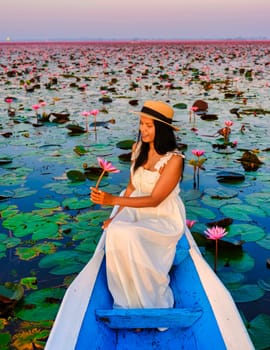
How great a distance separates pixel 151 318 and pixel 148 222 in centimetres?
62

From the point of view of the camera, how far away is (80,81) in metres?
15.7

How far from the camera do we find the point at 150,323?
84.3 inches

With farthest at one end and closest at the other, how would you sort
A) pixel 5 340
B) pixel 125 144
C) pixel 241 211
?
1. pixel 125 144
2. pixel 241 211
3. pixel 5 340

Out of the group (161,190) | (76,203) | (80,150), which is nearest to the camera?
(161,190)

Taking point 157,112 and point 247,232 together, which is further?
point 247,232

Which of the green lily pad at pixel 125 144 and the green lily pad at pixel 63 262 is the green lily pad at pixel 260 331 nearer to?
the green lily pad at pixel 63 262

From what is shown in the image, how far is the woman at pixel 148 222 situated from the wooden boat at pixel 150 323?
15 cm

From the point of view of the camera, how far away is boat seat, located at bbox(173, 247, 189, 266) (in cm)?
272

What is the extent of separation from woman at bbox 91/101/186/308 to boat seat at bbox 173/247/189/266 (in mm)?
182

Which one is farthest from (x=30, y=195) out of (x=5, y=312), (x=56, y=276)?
(x=5, y=312)

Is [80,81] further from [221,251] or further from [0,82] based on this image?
[221,251]

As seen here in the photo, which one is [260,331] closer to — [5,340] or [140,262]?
[140,262]

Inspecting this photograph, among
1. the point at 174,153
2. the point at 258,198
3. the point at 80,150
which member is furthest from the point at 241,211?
the point at 80,150

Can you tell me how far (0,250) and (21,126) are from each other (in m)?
4.97
